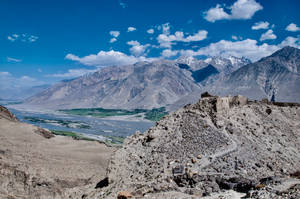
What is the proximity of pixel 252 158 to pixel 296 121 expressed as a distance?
8.36m

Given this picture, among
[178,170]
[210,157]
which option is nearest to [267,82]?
[210,157]

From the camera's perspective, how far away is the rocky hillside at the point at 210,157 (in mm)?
10547

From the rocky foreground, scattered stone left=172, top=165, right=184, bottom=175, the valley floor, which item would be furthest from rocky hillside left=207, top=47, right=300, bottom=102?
scattered stone left=172, top=165, right=184, bottom=175

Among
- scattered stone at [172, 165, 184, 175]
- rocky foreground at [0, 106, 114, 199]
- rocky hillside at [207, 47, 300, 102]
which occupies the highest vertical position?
rocky hillside at [207, 47, 300, 102]

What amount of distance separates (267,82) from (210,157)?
180 meters

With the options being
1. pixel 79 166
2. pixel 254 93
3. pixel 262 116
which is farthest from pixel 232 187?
pixel 254 93

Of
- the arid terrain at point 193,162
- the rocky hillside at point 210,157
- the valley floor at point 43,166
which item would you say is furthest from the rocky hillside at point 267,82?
the valley floor at point 43,166

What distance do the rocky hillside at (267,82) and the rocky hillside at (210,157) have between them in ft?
435

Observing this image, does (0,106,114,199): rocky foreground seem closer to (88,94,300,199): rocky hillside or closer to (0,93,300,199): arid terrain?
(0,93,300,199): arid terrain

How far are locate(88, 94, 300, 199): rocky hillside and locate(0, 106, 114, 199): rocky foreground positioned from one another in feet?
14.6

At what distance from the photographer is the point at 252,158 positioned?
13.0 metres

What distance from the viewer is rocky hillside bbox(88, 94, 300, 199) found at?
10547 millimetres

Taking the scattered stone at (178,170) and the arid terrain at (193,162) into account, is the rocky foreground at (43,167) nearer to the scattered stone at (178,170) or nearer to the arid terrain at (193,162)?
the arid terrain at (193,162)

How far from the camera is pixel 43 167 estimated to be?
19047 mm
